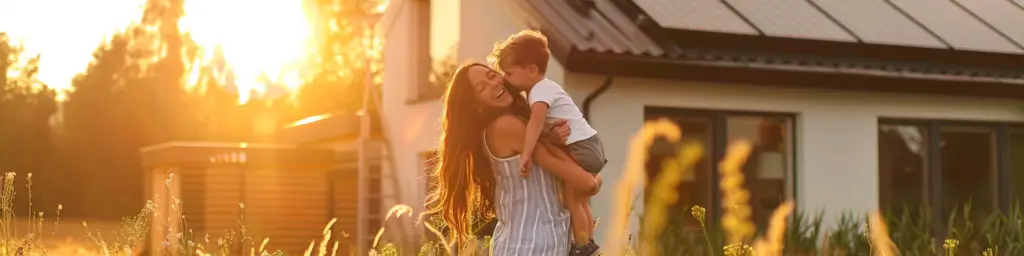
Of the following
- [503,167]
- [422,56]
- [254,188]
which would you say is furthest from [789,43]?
[254,188]

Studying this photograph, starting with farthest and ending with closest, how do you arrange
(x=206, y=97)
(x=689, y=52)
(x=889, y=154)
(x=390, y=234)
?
(x=206, y=97) → (x=390, y=234) → (x=889, y=154) → (x=689, y=52)

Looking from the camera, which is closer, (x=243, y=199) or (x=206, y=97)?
(x=243, y=199)

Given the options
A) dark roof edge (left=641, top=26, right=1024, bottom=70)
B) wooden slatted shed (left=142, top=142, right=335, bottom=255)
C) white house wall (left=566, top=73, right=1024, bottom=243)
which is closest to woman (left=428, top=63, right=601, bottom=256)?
white house wall (left=566, top=73, right=1024, bottom=243)

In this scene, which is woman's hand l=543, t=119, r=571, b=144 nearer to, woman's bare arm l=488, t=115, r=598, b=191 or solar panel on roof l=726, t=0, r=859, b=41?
woman's bare arm l=488, t=115, r=598, b=191

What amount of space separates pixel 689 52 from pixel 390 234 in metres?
4.53

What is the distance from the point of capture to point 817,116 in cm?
1188

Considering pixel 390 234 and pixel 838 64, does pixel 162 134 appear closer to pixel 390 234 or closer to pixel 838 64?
pixel 390 234

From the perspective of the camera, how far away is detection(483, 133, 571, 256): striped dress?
4.14 meters

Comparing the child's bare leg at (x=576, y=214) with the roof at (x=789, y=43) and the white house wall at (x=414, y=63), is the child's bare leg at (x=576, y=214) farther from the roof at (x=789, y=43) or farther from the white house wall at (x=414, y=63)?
the white house wall at (x=414, y=63)

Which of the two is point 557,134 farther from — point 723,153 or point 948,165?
point 948,165

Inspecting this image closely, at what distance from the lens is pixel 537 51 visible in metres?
4.24

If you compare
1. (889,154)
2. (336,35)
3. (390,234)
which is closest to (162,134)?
(336,35)

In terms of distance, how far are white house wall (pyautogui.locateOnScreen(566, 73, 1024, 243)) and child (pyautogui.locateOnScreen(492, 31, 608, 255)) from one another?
6566 mm

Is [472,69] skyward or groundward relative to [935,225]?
skyward
